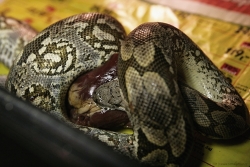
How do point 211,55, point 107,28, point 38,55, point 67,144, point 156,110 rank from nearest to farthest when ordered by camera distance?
point 67,144, point 156,110, point 38,55, point 107,28, point 211,55

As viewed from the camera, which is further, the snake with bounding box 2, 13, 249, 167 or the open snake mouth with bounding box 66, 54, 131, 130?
the open snake mouth with bounding box 66, 54, 131, 130

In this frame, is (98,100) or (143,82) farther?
(98,100)

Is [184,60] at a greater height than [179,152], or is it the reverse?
[184,60]

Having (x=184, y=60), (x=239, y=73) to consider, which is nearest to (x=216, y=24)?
(x=239, y=73)

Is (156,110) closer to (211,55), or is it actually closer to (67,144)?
(67,144)

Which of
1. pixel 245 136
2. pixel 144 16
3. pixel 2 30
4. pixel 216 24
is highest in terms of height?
pixel 216 24

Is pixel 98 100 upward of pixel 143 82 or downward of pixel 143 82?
downward

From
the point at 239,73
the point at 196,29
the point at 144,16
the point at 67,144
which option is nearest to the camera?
the point at 67,144

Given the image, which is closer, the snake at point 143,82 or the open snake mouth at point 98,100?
the snake at point 143,82
